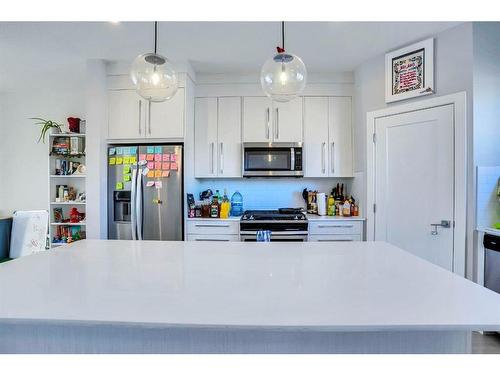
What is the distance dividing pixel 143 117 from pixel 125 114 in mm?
210

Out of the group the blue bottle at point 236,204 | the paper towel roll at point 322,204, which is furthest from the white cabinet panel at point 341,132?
the blue bottle at point 236,204

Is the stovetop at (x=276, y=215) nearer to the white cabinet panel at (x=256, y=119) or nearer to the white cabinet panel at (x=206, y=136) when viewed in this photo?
the white cabinet panel at (x=206, y=136)

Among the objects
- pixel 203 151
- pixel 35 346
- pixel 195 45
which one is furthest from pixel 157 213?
pixel 35 346

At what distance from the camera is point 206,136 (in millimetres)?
3439

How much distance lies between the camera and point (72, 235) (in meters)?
3.64

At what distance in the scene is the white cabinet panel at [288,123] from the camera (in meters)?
3.40

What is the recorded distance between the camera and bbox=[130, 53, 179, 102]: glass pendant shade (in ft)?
5.47

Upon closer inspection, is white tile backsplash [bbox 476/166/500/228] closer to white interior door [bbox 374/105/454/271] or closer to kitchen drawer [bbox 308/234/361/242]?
white interior door [bbox 374/105/454/271]

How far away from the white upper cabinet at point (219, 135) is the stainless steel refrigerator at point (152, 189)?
1.48 ft

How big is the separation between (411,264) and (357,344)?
1.97ft

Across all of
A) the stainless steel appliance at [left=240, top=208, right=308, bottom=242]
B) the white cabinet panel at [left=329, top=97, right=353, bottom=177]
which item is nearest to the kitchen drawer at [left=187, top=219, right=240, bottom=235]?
the stainless steel appliance at [left=240, top=208, right=308, bottom=242]

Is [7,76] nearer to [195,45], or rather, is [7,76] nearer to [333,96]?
[195,45]

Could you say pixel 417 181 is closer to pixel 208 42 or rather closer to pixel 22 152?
pixel 208 42

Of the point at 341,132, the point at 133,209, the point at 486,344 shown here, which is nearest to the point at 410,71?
the point at 341,132
